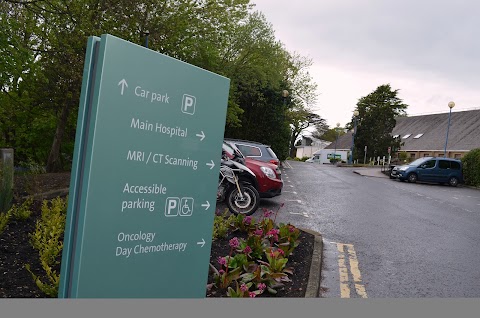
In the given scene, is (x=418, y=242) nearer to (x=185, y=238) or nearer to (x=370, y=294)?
(x=370, y=294)

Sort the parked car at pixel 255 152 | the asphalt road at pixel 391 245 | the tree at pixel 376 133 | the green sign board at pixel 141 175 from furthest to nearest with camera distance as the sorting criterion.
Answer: the tree at pixel 376 133, the parked car at pixel 255 152, the asphalt road at pixel 391 245, the green sign board at pixel 141 175

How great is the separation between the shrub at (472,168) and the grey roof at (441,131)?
1536cm

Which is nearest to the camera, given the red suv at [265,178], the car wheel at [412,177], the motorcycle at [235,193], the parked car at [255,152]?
the motorcycle at [235,193]

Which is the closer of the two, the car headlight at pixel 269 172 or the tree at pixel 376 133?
the car headlight at pixel 269 172

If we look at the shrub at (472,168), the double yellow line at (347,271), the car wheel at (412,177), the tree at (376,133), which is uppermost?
the tree at (376,133)

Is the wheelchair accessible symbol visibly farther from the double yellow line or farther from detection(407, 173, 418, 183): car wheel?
detection(407, 173, 418, 183): car wheel

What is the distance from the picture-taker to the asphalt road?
18.8 ft

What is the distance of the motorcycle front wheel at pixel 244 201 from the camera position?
32.8 ft

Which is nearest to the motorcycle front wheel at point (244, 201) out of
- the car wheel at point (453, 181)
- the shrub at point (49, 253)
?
the shrub at point (49, 253)

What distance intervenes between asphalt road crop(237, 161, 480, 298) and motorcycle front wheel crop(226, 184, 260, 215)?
58 centimetres

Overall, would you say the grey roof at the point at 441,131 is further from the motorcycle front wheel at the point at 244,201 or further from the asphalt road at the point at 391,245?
the motorcycle front wheel at the point at 244,201

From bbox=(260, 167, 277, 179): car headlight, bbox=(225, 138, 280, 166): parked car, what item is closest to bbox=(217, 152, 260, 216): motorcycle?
bbox=(260, 167, 277, 179): car headlight

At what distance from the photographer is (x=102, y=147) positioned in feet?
7.01

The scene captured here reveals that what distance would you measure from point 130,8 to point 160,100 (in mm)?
15628
